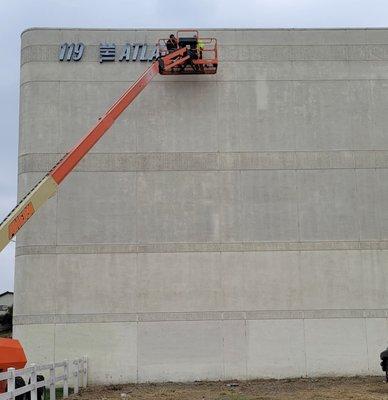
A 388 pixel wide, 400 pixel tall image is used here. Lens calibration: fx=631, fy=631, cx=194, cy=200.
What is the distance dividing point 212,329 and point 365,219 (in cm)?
775

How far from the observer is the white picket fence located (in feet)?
44.1

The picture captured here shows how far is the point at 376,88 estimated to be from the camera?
27.0m

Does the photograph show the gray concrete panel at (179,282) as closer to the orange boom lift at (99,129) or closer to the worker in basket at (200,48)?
the orange boom lift at (99,129)

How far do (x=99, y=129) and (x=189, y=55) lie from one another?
817cm

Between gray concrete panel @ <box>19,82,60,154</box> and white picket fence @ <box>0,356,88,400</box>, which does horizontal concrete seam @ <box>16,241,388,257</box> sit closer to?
gray concrete panel @ <box>19,82,60,154</box>

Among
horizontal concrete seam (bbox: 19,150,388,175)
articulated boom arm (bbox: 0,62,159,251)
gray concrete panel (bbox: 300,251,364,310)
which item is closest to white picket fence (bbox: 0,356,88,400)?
articulated boom arm (bbox: 0,62,159,251)

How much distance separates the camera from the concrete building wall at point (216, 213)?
24906 mm

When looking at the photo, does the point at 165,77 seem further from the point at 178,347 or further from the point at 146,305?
the point at 178,347

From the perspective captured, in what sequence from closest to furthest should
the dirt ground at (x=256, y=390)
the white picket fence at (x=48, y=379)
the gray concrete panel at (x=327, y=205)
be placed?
1. the white picket fence at (x=48, y=379)
2. the dirt ground at (x=256, y=390)
3. the gray concrete panel at (x=327, y=205)

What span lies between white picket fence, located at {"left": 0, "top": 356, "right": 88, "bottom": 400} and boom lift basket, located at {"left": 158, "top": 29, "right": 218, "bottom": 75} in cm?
1195

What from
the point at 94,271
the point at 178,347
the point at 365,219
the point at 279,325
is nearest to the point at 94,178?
the point at 94,271

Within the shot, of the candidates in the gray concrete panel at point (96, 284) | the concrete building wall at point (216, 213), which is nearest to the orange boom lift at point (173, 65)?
the concrete building wall at point (216, 213)

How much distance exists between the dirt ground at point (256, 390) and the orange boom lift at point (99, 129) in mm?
4716

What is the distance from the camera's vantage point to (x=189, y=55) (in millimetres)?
25406
